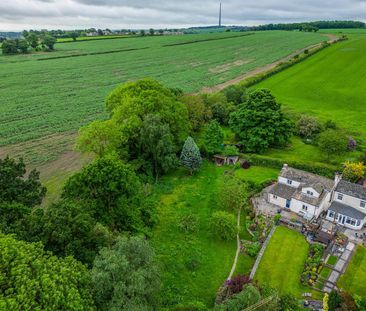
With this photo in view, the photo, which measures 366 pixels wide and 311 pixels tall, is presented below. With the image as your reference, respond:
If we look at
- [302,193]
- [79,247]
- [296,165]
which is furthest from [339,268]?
[79,247]

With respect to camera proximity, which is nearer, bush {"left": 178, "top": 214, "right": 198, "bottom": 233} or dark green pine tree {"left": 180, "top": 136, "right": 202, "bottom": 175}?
bush {"left": 178, "top": 214, "right": 198, "bottom": 233}

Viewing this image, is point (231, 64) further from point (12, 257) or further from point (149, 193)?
point (12, 257)

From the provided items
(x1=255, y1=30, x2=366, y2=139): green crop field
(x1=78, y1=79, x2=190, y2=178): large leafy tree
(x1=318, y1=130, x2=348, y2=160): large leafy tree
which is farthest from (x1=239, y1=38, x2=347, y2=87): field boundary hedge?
(x1=78, y1=79, x2=190, y2=178): large leafy tree

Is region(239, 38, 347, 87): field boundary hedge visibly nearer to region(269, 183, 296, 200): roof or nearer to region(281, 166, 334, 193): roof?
region(281, 166, 334, 193): roof

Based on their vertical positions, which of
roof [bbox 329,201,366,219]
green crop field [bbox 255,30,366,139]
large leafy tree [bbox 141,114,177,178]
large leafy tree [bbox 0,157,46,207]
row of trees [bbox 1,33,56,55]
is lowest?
green crop field [bbox 255,30,366,139]

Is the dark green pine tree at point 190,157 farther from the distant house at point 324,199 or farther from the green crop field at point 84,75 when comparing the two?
the green crop field at point 84,75

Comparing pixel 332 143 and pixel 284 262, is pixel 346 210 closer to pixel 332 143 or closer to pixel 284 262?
pixel 284 262
